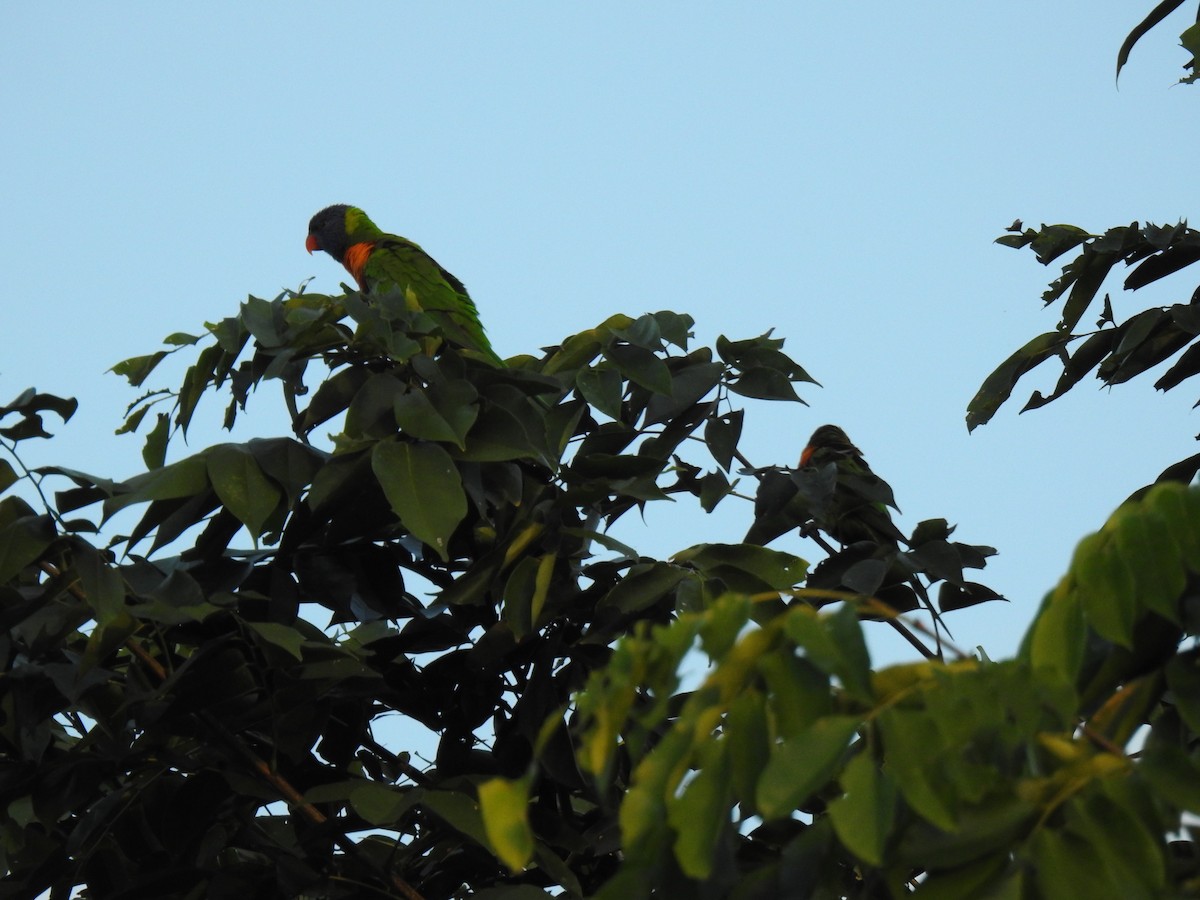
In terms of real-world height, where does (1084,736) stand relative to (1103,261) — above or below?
below

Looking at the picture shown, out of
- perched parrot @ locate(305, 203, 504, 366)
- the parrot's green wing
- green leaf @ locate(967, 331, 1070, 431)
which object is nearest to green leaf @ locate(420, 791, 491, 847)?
green leaf @ locate(967, 331, 1070, 431)

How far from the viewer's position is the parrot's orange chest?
5175 mm

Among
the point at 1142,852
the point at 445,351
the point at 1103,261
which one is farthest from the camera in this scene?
the point at 1103,261

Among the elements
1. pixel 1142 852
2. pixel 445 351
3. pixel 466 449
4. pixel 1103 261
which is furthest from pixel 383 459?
pixel 1103 261

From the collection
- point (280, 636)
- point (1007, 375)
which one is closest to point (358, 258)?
point (1007, 375)

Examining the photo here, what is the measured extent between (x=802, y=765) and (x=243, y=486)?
1.16m

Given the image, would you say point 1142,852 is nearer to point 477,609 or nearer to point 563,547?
point 563,547

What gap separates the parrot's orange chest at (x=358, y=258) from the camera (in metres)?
A: 5.18

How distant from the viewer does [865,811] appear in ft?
2.78

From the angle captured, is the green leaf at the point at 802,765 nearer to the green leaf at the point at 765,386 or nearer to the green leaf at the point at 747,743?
the green leaf at the point at 747,743

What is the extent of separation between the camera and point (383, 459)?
1.77m

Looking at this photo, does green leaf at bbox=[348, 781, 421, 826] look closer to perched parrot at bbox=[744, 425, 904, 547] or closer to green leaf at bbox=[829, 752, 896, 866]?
perched parrot at bbox=[744, 425, 904, 547]

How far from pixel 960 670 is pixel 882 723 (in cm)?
8

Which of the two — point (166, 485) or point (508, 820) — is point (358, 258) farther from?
point (508, 820)
